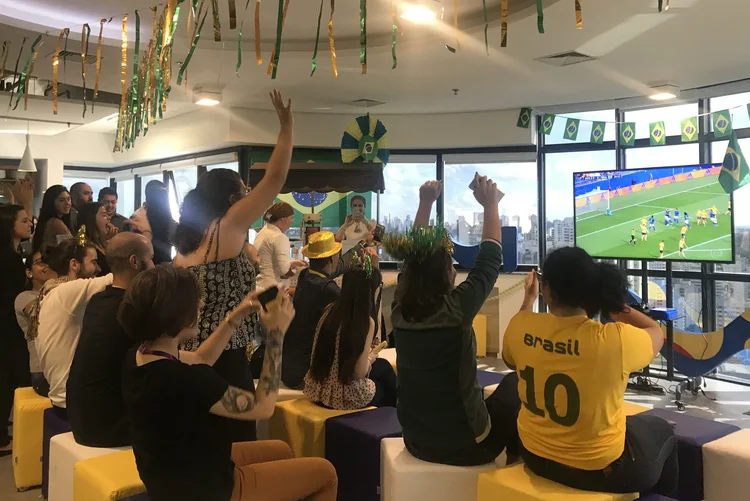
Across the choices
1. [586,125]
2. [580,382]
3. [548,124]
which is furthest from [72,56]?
[586,125]

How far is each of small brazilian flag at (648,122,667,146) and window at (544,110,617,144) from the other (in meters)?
0.41

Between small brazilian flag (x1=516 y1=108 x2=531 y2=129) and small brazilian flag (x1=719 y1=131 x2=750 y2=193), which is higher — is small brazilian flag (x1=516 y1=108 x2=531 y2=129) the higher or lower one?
the higher one

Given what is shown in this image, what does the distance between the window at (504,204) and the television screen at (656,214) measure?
1082 mm

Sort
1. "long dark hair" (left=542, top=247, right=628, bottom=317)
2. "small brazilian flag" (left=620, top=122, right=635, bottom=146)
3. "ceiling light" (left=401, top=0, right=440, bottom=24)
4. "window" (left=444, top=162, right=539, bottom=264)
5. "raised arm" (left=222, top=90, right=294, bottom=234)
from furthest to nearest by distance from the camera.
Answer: "window" (left=444, top=162, right=539, bottom=264), "small brazilian flag" (left=620, top=122, right=635, bottom=146), "ceiling light" (left=401, top=0, right=440, bottom=24), "raised arm" (left=222, top=90, right=294, bottom=234), "long dark hair" (left=542, top=247, right=628, bottom=317)

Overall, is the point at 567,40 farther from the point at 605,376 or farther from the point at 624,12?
the point at 605,376

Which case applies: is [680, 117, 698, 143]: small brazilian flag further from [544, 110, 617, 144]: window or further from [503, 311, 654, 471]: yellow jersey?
[503, 311, 654, 471]: yellow jersey

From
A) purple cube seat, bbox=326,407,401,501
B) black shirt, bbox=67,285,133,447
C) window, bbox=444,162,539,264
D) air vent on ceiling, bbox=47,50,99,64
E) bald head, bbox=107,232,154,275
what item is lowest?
purple cube seat, bbox=326,407,401,501

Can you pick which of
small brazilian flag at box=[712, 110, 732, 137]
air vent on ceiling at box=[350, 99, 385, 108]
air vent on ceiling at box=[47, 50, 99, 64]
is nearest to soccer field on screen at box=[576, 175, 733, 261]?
small brazilian flag at box=[712, 110, 732, 137]

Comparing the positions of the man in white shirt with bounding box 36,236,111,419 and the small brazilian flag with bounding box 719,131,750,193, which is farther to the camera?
the small brazilian flag with bounding box 719,131,750,193

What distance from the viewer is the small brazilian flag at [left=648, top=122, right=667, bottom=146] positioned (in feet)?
19.4

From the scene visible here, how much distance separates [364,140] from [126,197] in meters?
4.91

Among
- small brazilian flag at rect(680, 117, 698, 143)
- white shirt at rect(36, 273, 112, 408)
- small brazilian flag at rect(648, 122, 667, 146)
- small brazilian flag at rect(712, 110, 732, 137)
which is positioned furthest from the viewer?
small brazilian flag at rect(648, 122, 667, 146)

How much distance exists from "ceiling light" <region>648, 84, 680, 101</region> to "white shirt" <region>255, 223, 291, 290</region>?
378cm

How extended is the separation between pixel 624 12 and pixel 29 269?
3883 mm
